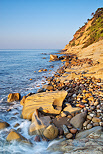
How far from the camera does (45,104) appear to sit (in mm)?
4406

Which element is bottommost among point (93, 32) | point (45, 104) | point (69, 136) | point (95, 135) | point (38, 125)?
point (69, 136)

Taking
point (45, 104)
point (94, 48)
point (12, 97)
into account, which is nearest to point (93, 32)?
point (94, 48)

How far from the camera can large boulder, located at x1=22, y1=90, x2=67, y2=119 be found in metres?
4.20

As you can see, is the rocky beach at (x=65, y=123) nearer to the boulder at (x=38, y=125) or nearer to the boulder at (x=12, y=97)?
the boulder at (x=38, y=125)

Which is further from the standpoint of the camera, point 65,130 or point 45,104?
point 45,104

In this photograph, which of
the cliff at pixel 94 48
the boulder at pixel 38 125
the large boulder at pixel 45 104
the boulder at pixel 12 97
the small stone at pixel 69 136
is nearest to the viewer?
the small stone at pixel 69 136

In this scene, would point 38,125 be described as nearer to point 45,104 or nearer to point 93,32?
point 45,104

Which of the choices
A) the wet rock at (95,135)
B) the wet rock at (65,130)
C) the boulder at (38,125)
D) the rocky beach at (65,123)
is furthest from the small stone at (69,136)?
the boulder at (38,125)

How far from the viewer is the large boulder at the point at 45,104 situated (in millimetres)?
4199

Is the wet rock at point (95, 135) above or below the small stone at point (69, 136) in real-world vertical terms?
above

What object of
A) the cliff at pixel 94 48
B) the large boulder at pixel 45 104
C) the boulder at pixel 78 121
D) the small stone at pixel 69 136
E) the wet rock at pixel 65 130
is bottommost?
the small stone at pixel 69 136

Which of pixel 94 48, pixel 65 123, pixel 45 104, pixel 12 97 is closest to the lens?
→ pixel 65 123

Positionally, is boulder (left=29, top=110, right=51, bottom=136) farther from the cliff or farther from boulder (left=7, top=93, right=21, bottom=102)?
the cliff

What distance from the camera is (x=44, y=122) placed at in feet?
11.7
